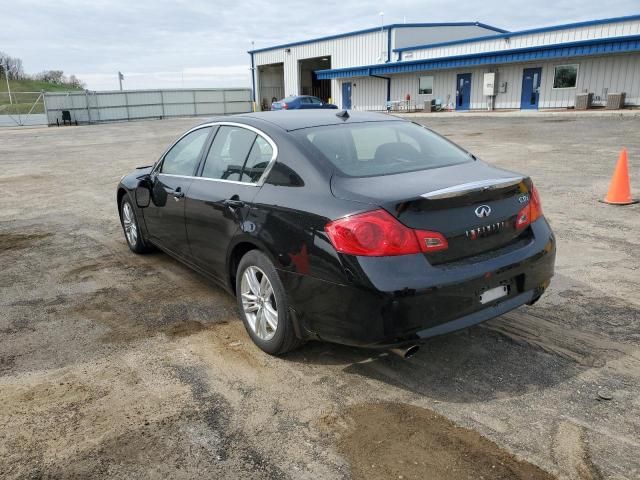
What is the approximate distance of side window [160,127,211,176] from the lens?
4702 mm

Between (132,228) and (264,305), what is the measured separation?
3180 millimetres

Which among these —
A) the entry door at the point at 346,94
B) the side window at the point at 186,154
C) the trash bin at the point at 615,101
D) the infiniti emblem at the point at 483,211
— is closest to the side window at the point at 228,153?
the side window at the point at 186,154

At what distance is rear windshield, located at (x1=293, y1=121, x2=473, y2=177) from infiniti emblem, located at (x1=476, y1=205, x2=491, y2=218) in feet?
1.98

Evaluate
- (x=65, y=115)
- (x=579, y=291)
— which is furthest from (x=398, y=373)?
(x=65, y=115)

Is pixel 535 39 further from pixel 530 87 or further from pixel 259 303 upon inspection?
pixel 259 303

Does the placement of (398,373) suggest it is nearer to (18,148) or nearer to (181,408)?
(181,408)

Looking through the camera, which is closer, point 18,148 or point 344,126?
point 344,126

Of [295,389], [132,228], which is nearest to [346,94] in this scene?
[132,228]

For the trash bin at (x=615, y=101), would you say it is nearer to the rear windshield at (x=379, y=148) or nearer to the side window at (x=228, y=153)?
the rear windshield at (x=379, y=148)

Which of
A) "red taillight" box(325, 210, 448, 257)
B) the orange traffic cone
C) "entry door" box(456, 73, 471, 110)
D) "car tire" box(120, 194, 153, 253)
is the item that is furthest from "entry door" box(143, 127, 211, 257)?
"entry door" box(456, 73, 471, 110)

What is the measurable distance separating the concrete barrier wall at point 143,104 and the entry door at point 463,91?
2527 cm

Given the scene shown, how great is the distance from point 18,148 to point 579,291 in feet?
79.1

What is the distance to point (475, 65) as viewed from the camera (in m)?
32.5

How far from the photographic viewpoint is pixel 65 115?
137ft
